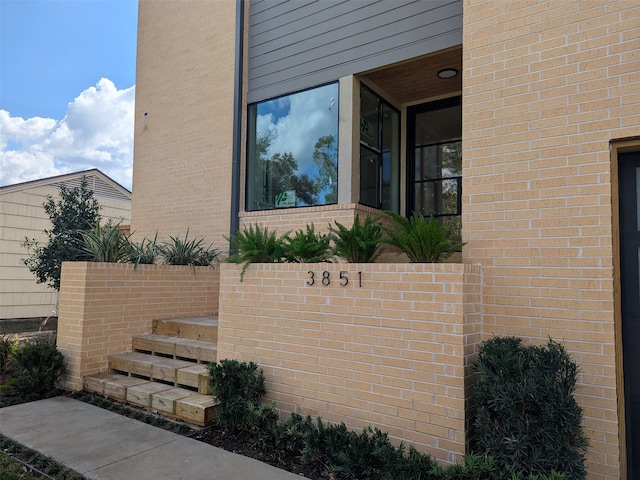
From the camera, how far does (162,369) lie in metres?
4.84

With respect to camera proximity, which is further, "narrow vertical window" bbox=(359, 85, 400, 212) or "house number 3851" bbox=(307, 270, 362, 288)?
"narrow vertical window" bbox=(359, 85, 400, 212)

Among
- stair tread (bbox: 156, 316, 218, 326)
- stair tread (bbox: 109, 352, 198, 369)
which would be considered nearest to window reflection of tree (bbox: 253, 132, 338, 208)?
stair tread (bbox: 156, 316, 218, 326)

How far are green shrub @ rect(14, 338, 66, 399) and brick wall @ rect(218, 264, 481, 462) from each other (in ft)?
7.77

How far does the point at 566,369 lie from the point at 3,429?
4870 millimetres

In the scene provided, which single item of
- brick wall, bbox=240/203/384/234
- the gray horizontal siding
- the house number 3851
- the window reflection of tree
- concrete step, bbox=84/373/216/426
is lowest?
concrete step, bbox=84/373/216/426

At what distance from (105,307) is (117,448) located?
7.51ft

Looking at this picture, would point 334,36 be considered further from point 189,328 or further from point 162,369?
point 162,369

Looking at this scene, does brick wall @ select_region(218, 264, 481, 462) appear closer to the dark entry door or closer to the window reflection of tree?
the dark entry door

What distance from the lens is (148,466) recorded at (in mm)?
3258

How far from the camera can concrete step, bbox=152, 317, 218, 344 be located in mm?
5324

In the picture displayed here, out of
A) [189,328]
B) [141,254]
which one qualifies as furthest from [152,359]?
[141,254]

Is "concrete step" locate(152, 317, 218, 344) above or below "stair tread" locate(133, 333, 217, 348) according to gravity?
above

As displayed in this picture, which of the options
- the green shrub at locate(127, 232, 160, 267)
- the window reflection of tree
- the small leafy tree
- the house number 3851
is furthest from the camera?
the small leafy tree

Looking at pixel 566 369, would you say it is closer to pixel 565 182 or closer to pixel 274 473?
pixel 565 182
